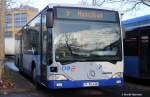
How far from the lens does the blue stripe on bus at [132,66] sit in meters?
18.3

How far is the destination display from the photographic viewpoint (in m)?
13.5

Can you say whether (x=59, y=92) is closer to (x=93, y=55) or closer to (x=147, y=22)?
(x=93, y=55)

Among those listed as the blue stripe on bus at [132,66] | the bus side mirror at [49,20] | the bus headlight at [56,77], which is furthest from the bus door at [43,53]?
the blue stripe on bus at [132,66]

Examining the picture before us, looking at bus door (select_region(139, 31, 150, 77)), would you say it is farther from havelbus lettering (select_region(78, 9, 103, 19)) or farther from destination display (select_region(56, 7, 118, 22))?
havelbus lettering (select_region(78, 9, 103, 19))

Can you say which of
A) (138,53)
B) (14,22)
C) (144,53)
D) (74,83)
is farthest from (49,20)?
(14,22)

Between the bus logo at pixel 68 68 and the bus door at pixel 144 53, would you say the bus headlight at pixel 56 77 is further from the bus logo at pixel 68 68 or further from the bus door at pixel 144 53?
the bus door at pixel 144 53

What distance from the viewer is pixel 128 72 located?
19.4 meters

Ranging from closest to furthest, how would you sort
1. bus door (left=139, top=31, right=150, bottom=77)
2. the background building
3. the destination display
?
the destination display, bus door (left=139, top=31, right=150, bottom=77), the background building

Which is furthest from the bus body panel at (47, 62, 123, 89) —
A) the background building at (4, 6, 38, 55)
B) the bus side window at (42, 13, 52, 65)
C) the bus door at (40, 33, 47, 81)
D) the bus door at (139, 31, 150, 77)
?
the background building at (4, 6, 38, 55)

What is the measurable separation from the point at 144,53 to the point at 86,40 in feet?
16.5

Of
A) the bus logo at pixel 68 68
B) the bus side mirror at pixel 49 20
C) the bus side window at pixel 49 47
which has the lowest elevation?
the bus logo at pixel 68 68

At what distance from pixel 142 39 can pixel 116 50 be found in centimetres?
431

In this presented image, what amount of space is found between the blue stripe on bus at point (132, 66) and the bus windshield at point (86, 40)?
4531 mm

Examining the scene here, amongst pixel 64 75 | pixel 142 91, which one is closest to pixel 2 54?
pixel 64 75
